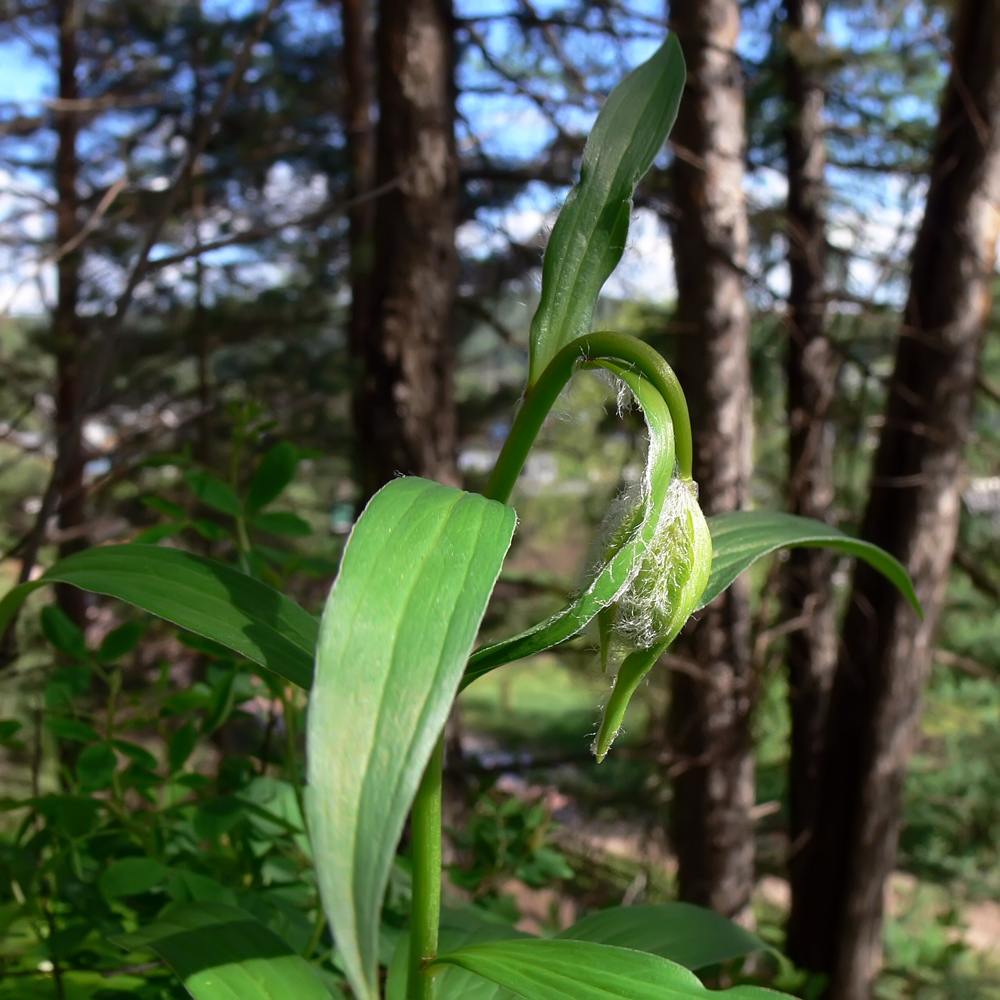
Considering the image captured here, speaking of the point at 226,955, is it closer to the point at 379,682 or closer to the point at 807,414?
the point at 379,682

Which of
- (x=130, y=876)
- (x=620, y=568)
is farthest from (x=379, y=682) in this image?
(x=130, y=876)

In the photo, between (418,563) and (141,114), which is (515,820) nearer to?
(418,563)

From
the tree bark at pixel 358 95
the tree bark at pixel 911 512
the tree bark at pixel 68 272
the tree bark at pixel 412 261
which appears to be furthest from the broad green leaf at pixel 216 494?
the tree bark at pixel 68 272

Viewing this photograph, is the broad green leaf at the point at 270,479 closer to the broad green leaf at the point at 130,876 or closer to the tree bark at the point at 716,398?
the broad green leaf at the point at 130,876

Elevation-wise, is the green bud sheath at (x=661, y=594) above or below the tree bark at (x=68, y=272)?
below

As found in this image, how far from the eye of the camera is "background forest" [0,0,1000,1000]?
93 centimetres

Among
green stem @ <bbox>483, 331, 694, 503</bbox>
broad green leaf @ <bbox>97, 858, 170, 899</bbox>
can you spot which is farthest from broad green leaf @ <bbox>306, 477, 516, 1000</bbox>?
broad green leaf @ <bbox>97, 858, 170, 899</bbox>

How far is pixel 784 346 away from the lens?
3.61 m

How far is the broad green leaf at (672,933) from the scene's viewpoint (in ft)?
2.42

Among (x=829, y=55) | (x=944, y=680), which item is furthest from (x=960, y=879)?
(x=829, y=55)

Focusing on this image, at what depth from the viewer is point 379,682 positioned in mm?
360

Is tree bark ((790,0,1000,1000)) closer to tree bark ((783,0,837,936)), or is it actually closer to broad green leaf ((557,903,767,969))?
tree bark ((783,0,837,936))

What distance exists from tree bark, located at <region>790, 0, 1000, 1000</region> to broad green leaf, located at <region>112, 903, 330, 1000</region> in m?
2.12

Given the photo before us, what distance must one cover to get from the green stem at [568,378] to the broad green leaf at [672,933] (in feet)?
1.39
